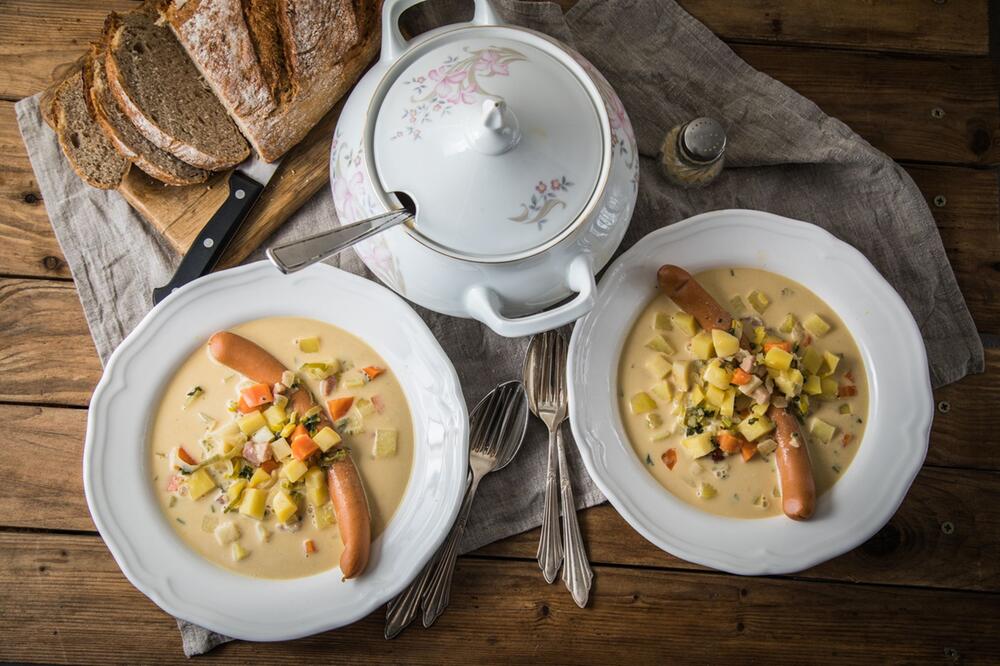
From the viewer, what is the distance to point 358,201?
143cm

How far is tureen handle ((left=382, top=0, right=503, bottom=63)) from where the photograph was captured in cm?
147

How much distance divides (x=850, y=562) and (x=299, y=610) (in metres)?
1.48

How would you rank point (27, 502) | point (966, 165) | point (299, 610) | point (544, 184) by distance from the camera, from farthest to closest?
point (966, 165) → point (27, 502) → point (299, 610) → point (544, 184)

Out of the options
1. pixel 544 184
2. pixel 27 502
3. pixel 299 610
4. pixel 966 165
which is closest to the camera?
pixel 544 184

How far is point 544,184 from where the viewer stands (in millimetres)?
1344

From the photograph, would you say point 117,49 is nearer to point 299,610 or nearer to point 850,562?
point 299,610

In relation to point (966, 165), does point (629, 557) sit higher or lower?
lower

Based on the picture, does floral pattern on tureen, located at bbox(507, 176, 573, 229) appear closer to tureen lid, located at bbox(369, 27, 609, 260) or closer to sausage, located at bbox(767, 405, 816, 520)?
tureen lid, located at bbox(369, 27, 609, 260)

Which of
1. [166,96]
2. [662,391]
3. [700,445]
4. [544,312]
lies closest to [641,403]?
[662,391]

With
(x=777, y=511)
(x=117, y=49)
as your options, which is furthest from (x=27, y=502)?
(x=777, y=511)

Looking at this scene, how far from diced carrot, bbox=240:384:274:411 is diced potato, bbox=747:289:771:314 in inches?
48.9

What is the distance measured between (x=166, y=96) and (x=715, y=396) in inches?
63.3

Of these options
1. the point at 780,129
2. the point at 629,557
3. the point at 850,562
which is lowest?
the point at 850,562

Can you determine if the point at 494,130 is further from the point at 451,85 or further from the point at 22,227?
the point at 22,227
